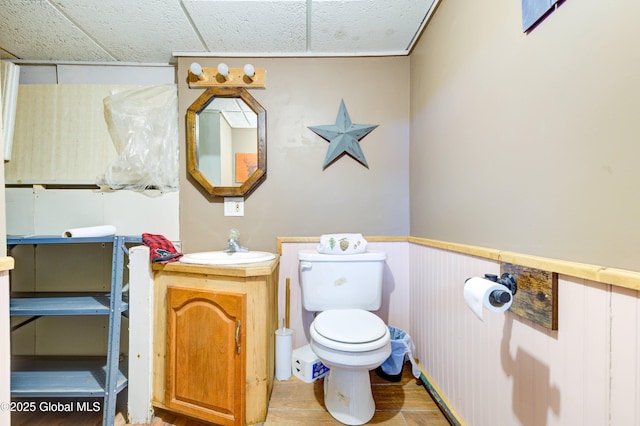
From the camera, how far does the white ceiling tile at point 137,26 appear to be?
135 centimetres

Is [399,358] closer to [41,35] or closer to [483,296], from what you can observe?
[483,296]

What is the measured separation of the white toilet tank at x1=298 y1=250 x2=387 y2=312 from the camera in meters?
1.52

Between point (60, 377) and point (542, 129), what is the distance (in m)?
2.29

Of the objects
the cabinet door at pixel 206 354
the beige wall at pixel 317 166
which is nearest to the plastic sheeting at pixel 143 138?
the beige wall at pixel 317 166

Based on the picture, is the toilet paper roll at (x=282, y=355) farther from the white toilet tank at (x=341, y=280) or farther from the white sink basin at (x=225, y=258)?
the white sink basin at (x=225, y=258)

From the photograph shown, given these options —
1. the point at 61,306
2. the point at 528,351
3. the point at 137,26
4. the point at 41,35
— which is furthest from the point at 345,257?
the point at 41,35

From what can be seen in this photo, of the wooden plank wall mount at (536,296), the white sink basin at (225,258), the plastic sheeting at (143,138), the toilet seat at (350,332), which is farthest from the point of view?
the plastic sheeting at (143,138)

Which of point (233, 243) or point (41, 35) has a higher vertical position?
point (41, 35)

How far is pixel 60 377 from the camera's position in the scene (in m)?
1.36

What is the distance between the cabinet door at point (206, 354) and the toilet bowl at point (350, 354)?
37 centimetres

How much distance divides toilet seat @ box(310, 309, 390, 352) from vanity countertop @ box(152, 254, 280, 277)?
1.17 feet

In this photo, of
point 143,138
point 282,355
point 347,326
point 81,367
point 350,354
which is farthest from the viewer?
point 143,138

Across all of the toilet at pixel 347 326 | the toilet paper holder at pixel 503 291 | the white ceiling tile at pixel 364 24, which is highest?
the white ceiling tile at pixel 364 24

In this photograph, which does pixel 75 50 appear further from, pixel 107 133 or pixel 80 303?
pixel 80 303
